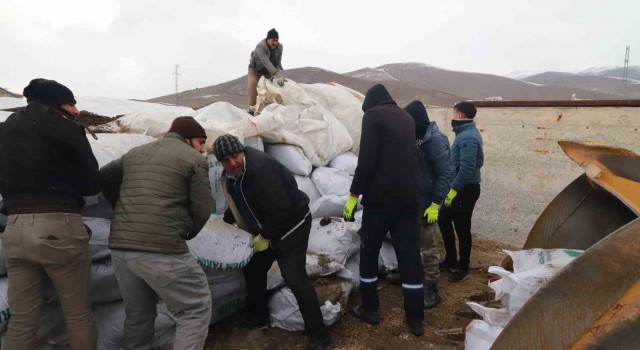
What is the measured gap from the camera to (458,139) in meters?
3.29

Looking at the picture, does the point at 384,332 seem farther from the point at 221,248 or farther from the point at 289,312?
the point at 221,248

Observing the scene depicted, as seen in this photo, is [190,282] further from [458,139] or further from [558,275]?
[458,139]

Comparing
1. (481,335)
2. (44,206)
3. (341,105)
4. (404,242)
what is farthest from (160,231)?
(341,105)

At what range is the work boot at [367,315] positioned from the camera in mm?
2664

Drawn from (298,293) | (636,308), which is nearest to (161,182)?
(298,293)

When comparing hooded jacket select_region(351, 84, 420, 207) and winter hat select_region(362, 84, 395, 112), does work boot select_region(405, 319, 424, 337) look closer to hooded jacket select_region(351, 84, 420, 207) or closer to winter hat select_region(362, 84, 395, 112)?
hooded jacket select_region(351, 84, 420, 207)

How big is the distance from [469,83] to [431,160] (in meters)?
28.7

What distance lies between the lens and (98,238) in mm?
2105

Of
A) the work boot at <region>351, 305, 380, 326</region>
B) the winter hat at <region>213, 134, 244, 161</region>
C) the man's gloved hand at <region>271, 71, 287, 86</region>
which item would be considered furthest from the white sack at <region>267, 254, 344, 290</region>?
the man's gloved hand at <region>271, 71, 287, 86</region>

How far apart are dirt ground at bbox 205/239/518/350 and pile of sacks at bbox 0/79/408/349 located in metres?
0.11

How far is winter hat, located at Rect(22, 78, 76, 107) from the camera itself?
5.80 feet

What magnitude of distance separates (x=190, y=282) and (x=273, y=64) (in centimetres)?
373

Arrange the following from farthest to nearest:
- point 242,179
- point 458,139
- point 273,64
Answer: point 273,64 → point 458,139 → point 242,179

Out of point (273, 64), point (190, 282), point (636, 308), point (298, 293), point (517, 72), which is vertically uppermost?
point (517, 72)
